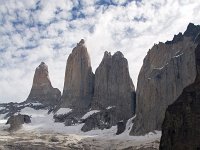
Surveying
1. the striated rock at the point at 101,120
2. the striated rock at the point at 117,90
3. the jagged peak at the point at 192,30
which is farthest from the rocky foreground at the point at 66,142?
the jagged peak at the point at 192,30

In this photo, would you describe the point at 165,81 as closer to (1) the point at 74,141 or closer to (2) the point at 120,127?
(2) the point at 120,127

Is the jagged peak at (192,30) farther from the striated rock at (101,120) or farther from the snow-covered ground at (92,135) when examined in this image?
the striated rock at (101,120)

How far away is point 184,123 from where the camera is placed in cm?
4534

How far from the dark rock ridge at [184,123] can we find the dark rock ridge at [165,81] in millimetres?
103616

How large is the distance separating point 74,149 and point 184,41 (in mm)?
52888

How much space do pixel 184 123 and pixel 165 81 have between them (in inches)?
4556

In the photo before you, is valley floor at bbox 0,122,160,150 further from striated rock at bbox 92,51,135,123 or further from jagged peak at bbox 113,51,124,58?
jagged peak at bbox 113,51,124,58

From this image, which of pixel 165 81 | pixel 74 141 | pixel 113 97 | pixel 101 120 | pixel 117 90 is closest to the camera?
pixel 74 141

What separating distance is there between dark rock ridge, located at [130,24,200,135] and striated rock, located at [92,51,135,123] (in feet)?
44.9

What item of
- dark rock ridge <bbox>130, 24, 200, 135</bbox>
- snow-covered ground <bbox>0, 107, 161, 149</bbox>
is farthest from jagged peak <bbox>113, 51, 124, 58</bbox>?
snow-covered ground <bbox>0, 107, 161, 149</bbox>

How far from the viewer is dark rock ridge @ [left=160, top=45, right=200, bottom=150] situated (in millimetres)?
43969

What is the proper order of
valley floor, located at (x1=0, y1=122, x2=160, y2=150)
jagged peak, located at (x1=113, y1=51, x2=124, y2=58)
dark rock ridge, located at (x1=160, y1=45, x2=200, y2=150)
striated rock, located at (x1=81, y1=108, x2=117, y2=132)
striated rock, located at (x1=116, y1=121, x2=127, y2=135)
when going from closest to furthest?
dark rock ridge, located at (x1=160, y1=45, x2=200, y2=150) → valley floor, located at (x1=0, y1=122, x2=160, y2=150) → striated rock, located at (x1=116, y1=121, x2=127, y2=135) → striated rock, located at (x1=81, y1=108, x2=117, y2=132) → jagged peak, located at (x1=113, y1=51, x2=124, y2=58)

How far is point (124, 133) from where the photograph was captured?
162 metres

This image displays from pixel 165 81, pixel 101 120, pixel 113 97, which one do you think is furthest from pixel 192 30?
pixel 101 120
